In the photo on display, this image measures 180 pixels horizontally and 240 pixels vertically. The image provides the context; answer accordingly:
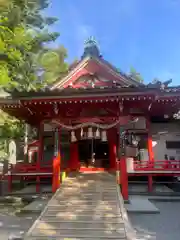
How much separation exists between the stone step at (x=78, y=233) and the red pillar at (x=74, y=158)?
5989 millimetres

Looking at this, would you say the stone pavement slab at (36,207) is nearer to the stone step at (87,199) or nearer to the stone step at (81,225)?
the stone step at (87,199)

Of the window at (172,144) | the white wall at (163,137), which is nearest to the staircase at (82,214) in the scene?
the white wall at (163,137)

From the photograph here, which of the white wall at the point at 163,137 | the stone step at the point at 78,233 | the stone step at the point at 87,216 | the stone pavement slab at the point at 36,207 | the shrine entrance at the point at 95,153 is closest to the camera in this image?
the stone step at the point at 78,233

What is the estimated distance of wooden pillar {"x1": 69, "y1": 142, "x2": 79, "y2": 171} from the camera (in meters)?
12.0

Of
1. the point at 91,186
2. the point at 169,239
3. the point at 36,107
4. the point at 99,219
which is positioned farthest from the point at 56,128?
the point at 169,239

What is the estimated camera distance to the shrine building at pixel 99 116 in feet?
30.5

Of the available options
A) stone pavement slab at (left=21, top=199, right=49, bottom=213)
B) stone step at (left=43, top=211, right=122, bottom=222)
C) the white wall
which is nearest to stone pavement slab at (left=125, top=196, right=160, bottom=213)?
stone step at (left=43, top=211, right=122, bottom=222)

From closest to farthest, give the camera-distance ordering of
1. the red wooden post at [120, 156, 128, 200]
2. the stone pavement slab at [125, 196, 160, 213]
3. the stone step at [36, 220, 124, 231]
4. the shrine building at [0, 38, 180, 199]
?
the stone step at [36, 220, 124, 231]
the stone pavement slab at [125, 196, 160, 213]
the red wooden post at [120, 156, 128, 200]
the shrine building at [0, 38, 180, 199]

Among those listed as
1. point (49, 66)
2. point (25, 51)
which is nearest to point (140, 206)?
point (25, 51)

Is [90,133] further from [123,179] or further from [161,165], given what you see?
[161,165]

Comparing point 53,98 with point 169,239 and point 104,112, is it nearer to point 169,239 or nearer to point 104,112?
point 104,112

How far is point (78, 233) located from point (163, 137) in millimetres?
9188

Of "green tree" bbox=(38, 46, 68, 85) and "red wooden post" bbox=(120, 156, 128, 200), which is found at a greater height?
"green tree" bbox=(38, 46, 68, 85)

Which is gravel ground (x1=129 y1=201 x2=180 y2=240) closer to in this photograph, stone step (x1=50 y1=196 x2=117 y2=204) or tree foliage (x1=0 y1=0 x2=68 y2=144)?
stone step (x1=50 y1=196 x2=117 y2=204)
